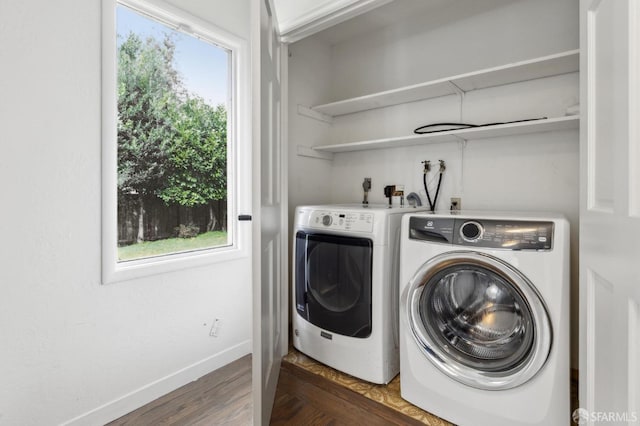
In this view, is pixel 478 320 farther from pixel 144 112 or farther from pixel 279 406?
pixel 144 112

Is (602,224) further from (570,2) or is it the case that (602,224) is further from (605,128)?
(570,2)

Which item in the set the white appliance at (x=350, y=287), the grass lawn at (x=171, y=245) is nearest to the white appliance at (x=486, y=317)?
the white appliance at (x=350, y=287)

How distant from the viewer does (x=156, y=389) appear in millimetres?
1726

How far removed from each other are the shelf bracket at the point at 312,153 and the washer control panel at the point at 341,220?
716 millimetres

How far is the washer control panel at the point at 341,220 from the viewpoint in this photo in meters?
1.65

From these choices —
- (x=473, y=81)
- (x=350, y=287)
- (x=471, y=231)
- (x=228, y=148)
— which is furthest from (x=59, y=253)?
(x=473, y=81)

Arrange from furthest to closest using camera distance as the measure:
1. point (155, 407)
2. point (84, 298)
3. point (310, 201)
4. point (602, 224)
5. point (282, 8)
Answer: point (310, 201)
point (282, 8)
point (155, 407)
point (84, 298)
point (602, 224)

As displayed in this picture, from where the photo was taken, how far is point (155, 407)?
1653 millimetres

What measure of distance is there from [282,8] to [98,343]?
2.06 metres

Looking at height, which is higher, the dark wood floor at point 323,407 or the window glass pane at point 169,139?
the window glass pane at point 169,139

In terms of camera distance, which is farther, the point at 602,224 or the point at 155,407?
the point at 155,407

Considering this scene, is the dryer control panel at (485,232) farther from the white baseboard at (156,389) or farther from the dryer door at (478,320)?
the white baseboard at (156,389)

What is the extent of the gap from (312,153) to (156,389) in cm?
188

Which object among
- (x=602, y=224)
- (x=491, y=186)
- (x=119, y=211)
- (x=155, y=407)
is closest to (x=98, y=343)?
(x=155, y=407)
